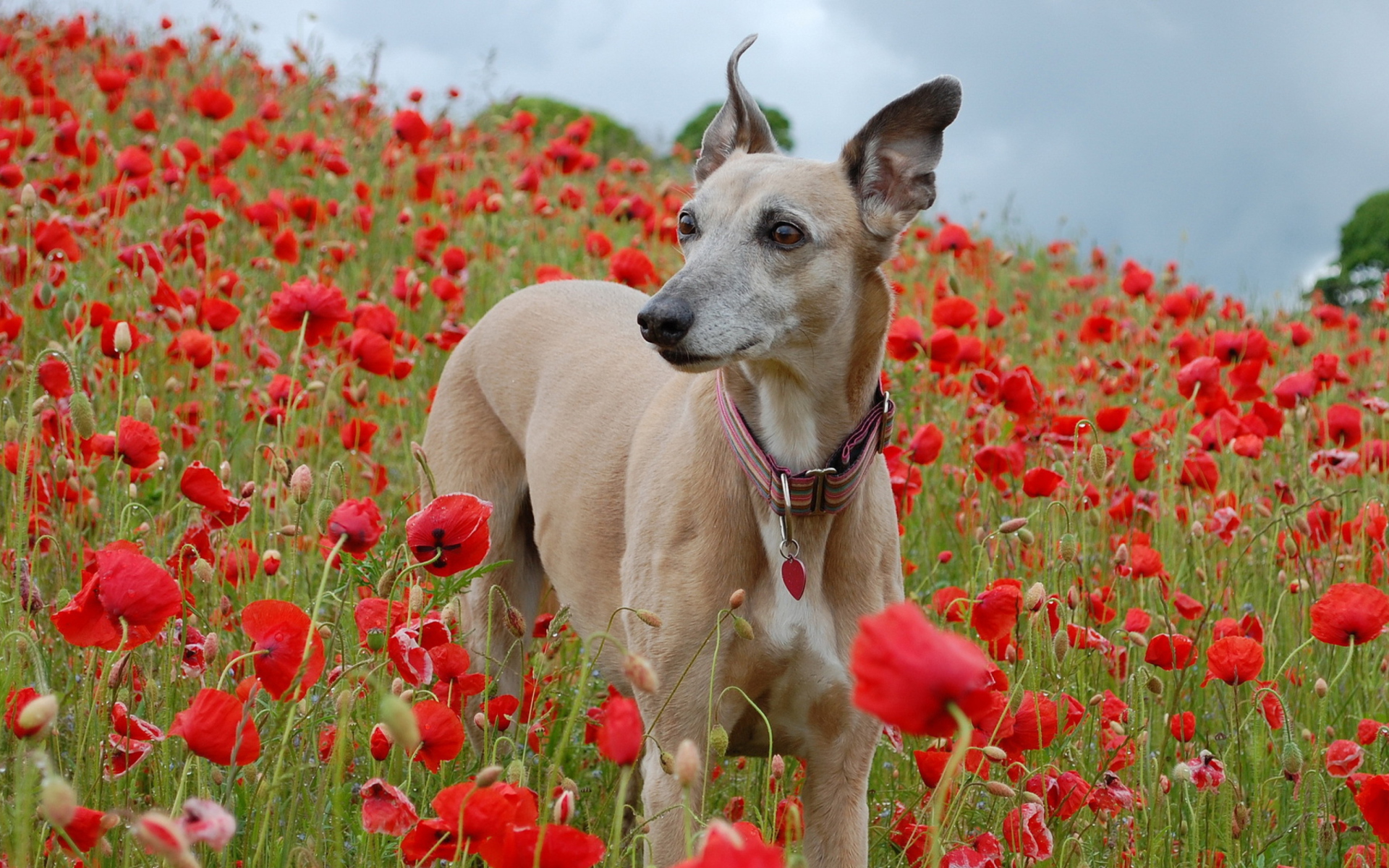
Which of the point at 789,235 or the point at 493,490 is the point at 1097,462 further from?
the point at 493,490

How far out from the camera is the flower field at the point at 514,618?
5.83 feet

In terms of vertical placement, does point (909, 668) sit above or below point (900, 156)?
below

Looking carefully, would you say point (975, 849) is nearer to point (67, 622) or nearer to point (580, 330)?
point (67, 622)

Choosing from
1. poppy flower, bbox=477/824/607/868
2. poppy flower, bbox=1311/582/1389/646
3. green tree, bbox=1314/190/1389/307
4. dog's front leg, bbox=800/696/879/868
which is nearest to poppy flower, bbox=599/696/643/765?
poppy flower, bbox=477/824/607/868

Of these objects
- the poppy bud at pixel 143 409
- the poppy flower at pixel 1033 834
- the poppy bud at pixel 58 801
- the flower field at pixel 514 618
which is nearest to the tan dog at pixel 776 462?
the flower field at pixel 514 618

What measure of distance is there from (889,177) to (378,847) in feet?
6.63

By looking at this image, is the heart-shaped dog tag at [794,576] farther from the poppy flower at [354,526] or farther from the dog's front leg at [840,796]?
the poppy flower at [354,526]

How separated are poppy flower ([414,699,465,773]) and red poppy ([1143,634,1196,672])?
1619 mm

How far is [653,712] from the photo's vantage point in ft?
8.98

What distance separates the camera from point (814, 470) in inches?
105

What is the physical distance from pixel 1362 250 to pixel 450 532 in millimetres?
15580

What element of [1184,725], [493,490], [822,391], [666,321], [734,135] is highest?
[734,135]

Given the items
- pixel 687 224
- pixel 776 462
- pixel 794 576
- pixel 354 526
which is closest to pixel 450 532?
pixel 354 526

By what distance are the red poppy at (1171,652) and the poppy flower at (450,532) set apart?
5.23 ft
